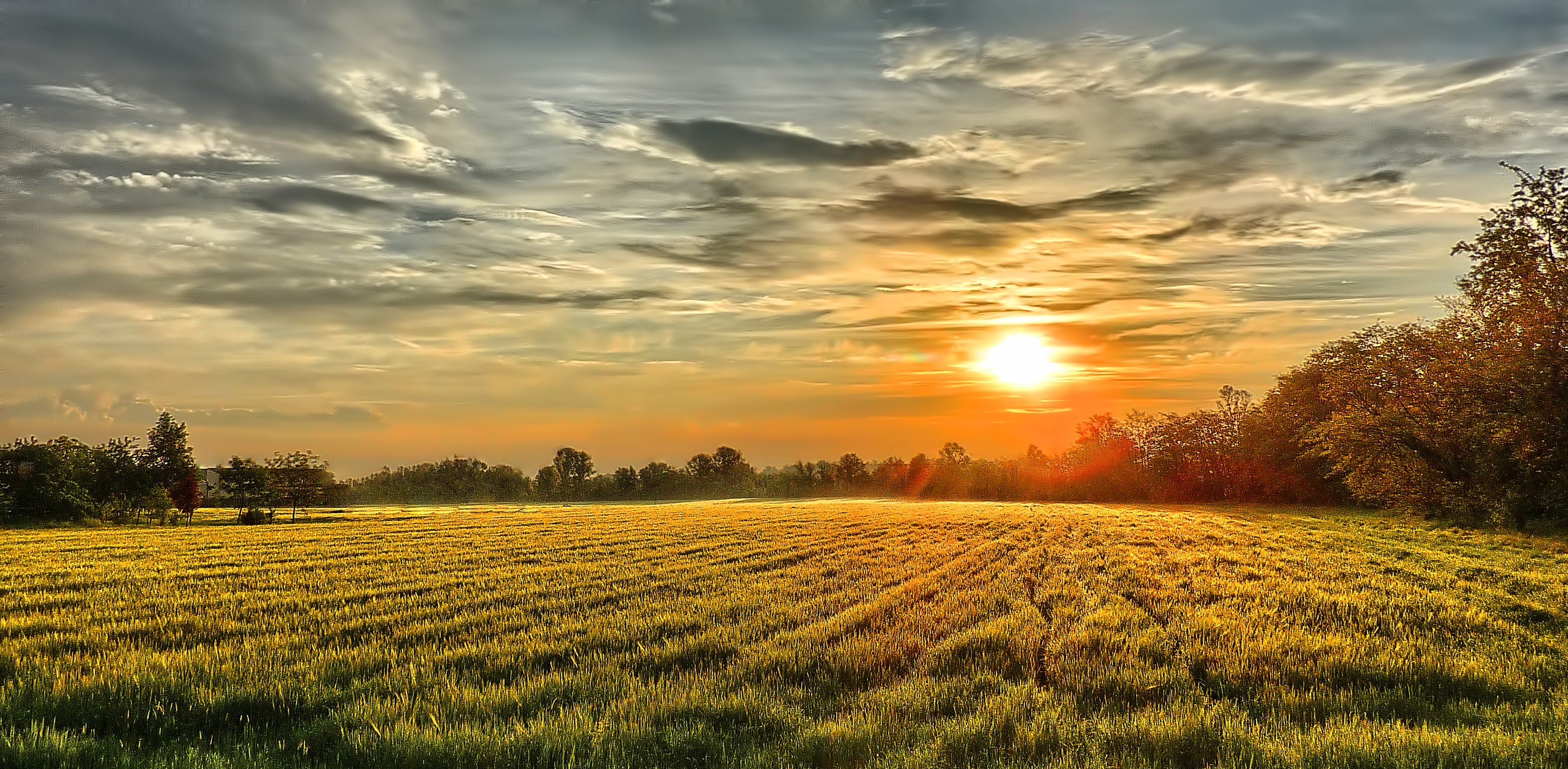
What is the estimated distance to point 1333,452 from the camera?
48844 mm

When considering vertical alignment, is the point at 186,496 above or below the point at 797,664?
below

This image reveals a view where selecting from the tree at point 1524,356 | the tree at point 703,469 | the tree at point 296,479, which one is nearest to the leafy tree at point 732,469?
the tree at point 703,469

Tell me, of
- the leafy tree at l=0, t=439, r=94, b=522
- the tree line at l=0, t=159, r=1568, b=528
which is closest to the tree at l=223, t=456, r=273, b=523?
the tree line at l=0, t=159, r=1568, b=528

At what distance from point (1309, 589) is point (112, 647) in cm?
→ 2090

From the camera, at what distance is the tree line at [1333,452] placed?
31.6 metres

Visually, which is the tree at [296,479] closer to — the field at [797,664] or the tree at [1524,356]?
the field at [797,664]

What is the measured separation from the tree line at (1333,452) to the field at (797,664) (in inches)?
589

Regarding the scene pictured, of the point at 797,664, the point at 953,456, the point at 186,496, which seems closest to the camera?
the point at 797,664

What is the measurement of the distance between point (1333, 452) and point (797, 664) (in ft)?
173

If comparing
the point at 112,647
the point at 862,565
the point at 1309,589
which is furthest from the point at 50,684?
the point at 1309,589

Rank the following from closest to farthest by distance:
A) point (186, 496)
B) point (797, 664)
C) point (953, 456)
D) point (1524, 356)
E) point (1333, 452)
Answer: point (797, 664)
point (1524, 356)
point (1333, 452)
point (186, 496)
point (953, 456)

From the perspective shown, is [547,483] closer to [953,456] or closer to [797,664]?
[953,456]

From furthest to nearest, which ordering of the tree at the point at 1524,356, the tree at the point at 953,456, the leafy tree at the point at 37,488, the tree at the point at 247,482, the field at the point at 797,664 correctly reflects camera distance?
the tree at the point at 953,456 < the tree at the point at 247,482 < the leafy tree at the point at 37,488 < the tree at the point at 1524,356 < the field at the point at 797,664

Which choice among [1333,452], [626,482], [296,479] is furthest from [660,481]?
[1333,452]
